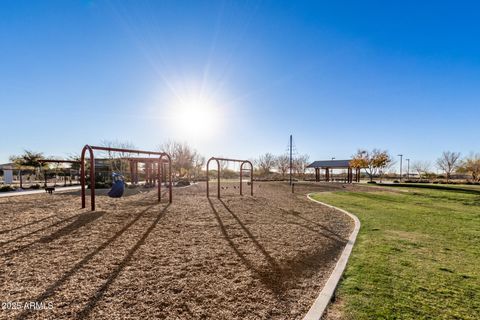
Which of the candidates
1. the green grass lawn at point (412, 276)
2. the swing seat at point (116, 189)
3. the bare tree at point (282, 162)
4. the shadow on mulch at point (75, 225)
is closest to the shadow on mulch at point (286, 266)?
the green grass lawn at point (412, 276)

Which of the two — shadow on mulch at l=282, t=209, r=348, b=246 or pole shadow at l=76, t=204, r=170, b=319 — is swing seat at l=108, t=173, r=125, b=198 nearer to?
pole shadow at l=76, t=204, r=170, b=319

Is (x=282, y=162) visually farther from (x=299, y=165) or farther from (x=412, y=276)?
(x=412, y=276)

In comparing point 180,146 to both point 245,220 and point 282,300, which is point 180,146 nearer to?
point 245,220

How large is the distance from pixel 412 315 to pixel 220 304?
2076 millimetres

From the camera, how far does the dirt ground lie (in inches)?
107

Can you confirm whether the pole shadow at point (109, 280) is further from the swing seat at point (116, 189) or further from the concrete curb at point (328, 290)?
the swing seat at point (116, 189)

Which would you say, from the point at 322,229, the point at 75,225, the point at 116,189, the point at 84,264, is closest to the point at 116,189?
the point at 116,189

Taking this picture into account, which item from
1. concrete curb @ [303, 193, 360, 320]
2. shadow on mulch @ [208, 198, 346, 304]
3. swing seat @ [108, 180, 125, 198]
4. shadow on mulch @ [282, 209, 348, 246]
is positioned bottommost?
shadow on mulch @ [282, 209, 348, 246]

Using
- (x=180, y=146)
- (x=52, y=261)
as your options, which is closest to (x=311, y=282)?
(x=52, y=261)

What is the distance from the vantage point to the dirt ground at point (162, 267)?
8.95 ft

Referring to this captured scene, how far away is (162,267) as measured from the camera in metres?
3.84

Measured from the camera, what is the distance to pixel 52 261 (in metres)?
4.00

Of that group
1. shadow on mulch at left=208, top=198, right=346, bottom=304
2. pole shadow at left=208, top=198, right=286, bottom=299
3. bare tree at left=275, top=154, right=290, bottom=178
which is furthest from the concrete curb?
bare tree at left=275, top=154, right=290, bottom=178

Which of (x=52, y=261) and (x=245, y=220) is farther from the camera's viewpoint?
(x=245, y=220)
